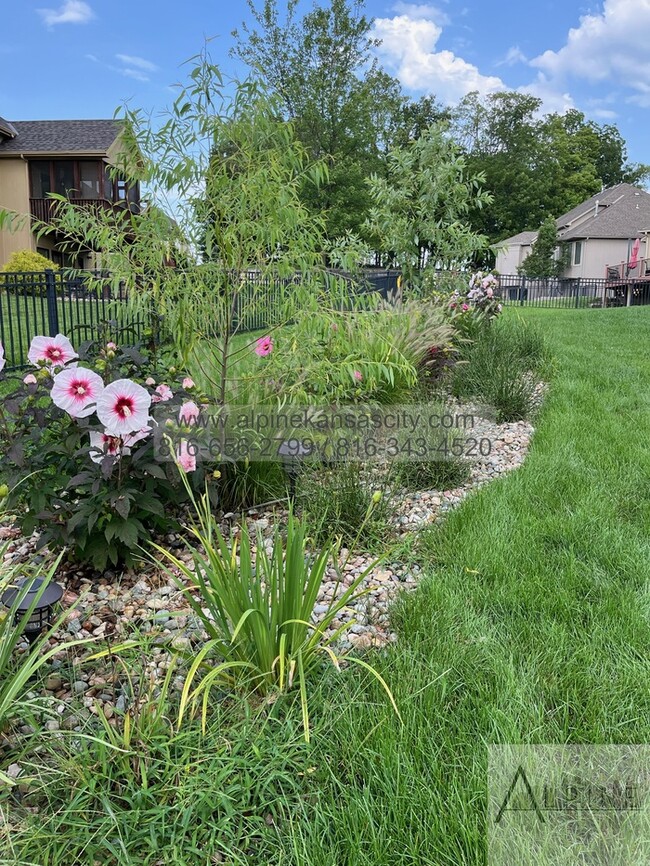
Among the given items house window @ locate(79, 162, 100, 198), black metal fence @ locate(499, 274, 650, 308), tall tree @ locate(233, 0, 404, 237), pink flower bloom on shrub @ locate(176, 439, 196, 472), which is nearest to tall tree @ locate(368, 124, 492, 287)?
pink flower bloom on shrub @ locate(176, 439, 196, 472)

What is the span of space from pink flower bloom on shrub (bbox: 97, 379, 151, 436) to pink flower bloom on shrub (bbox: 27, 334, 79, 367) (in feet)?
1.70

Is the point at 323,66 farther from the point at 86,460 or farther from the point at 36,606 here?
the point at 36,606

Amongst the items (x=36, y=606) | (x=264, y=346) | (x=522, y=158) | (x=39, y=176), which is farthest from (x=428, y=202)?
(x=522, y=158)

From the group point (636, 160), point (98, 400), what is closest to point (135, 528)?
point (98, 400)

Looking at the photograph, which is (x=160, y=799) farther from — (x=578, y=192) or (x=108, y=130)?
(x=578, y=192)

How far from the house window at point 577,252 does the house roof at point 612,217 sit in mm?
657

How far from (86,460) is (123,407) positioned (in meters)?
0.39

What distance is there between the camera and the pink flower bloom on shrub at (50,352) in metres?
2.47

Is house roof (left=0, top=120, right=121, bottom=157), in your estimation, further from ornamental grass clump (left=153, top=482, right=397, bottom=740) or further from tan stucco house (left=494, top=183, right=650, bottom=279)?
ornamental grass clump (left=153, top=482, right=397, bottom=740)

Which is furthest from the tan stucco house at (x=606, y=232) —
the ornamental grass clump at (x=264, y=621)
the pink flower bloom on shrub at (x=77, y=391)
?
the ornamental grass clump at (x=264, y=621)

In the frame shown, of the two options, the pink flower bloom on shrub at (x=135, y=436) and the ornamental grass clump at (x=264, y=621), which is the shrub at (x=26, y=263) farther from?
the ornamental grass clump at (x=264, y=621)

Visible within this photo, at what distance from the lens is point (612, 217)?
3097 cm

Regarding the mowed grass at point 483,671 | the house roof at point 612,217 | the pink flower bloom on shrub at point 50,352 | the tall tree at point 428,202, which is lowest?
the mowed grass at point 483,671

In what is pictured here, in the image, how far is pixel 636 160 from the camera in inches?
1855
